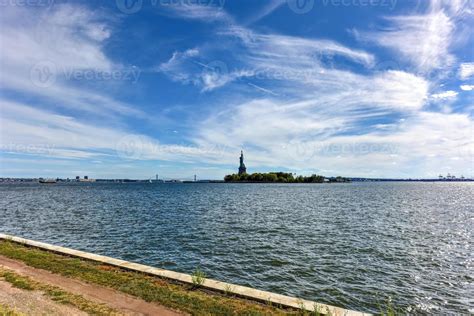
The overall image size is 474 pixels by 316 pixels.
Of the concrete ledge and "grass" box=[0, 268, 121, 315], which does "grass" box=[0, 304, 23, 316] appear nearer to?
"grass" box=[0, 268, 121, 315]

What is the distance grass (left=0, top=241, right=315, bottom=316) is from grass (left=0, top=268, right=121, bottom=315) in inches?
6.3

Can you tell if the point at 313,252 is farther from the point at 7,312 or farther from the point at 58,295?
the point at 7,312

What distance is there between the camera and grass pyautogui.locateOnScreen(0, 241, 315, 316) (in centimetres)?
968

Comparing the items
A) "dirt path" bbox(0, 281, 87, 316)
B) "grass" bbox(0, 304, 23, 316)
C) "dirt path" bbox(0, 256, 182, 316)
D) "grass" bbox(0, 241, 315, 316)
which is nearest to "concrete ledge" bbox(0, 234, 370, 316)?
"grass" bbox(0, 241, 315, 316)

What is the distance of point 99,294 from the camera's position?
10.6 m

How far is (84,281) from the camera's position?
1180 cm

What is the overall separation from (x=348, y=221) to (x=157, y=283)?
32611mm

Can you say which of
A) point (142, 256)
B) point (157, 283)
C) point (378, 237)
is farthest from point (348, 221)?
point (157, 283)

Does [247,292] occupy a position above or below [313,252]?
above

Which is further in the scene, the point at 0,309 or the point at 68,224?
the point at 68,224

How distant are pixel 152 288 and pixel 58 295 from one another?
11.1ft

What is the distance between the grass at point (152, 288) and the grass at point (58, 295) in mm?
160

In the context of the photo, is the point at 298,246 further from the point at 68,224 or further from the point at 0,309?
the point at 68,224

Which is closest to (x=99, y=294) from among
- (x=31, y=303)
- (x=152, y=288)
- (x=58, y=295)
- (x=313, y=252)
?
(x=58, y=295)
